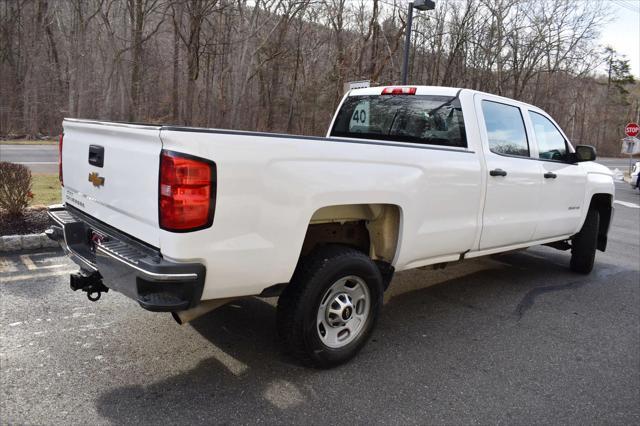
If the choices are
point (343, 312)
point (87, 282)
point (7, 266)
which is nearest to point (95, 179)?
point (87, 282)

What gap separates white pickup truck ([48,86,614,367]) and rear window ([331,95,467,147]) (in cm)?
1

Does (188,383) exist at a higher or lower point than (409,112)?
lower

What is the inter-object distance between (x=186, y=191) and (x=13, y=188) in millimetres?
4760

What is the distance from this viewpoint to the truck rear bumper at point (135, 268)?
2559 mm

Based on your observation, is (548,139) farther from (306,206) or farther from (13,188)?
(13,188)

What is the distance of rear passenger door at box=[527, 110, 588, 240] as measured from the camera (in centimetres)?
518

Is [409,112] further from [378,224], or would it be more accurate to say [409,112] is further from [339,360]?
[339,360]

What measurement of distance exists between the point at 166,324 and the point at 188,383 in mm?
966

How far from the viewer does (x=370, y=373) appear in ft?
11.2

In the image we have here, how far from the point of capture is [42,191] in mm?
8570

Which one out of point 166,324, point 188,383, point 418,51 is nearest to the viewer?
point 188,383

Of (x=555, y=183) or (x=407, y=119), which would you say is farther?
(x=555, y=183)

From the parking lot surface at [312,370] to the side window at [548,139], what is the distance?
1.59 meters

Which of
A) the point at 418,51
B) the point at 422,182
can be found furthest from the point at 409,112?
the point at 418,51
